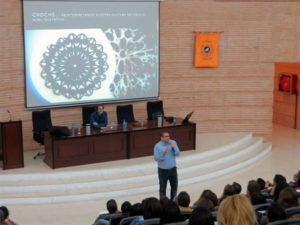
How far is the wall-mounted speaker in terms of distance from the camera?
16.3 meters

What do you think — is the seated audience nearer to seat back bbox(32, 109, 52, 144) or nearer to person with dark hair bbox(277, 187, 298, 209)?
person with dark hair bbox(277, 187, 298, 209)

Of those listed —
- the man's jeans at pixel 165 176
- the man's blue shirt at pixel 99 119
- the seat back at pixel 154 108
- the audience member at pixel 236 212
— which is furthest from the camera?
the seat back at pixel 154 108

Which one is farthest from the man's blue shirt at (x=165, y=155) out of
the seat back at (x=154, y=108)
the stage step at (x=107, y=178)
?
the seat back at (x=154, y=108)

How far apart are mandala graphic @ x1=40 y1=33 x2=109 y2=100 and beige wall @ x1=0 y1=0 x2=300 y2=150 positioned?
1.02m

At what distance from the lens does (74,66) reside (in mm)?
12367

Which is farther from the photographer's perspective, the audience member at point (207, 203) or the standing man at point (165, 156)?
the standing man at point (165, 156)

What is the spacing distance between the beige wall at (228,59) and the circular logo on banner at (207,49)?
294mm

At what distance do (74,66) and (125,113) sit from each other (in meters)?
1.62

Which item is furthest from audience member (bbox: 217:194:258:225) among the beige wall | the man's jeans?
the beige wall

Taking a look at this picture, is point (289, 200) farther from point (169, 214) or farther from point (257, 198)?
point (169, 214)

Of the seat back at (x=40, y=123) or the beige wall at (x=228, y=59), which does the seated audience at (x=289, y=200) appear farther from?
the beige wall at (x=228, y=59)

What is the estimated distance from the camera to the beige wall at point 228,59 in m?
13.7

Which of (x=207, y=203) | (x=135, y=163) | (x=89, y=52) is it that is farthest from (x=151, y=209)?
(x=89, y=52)

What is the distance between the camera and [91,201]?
10.1 metres
